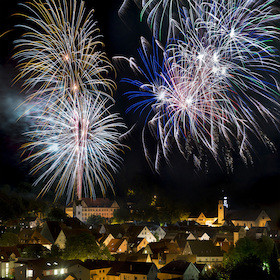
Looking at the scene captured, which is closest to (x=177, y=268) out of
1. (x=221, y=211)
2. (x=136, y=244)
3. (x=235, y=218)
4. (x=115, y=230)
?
(x=136, y=244)

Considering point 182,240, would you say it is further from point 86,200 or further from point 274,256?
point 86,200

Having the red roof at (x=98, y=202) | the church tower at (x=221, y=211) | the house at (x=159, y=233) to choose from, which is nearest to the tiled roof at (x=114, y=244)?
the house at (x=159, y=233)

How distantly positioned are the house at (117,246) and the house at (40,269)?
460 inches

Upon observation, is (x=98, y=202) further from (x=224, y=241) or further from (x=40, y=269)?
(x=40, y=269)

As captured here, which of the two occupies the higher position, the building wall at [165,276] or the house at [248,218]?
the house at [248,218]

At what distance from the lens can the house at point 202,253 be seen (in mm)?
34116

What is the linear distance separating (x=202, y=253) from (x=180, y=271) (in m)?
7.44

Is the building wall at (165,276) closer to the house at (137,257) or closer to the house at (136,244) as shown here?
the house at (137,257)

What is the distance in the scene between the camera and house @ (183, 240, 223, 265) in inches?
1343

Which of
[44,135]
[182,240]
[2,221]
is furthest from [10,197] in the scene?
[44,135]

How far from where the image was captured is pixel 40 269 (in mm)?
26266

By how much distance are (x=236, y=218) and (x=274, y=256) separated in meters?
42.3

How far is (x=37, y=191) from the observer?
55531mm

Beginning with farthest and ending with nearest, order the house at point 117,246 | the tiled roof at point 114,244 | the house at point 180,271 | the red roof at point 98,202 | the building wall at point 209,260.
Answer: the red roof at point 98,202 → the tiled roof at point 114,244 → the house at point 117,246 → the building wall at point 209,260 → the house at point 180,271
